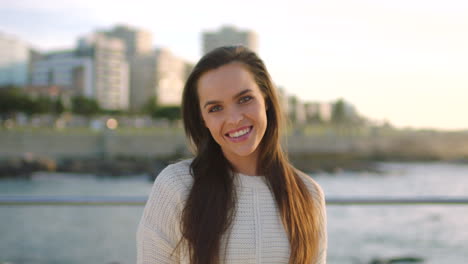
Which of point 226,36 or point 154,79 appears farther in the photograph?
point 226,36

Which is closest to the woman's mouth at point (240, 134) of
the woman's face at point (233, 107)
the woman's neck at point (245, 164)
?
the woman's face at point (233, 107)

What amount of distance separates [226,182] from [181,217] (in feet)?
0.57

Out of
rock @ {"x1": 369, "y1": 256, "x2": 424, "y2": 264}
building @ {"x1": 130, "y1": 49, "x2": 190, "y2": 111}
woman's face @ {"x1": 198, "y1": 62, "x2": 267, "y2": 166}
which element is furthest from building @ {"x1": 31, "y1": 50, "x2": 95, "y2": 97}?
woman's face @ {"x1": 198, "y1": 62, "x2": 267, "y2": 166}

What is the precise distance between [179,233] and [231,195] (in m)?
0.19

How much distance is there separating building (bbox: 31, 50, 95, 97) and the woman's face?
229ft

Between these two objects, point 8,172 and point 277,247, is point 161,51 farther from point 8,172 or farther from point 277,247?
point 277,247

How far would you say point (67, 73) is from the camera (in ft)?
234

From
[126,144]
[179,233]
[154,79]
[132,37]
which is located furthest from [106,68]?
[179,233]

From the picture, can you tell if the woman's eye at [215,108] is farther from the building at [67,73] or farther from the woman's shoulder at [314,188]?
the building at [67,73]

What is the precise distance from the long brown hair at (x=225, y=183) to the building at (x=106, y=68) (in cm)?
6956

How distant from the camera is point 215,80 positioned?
4.53 ft

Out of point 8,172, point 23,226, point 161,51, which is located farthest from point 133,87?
point 23,226

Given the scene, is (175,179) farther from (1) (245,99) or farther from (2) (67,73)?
(2) (67,73)

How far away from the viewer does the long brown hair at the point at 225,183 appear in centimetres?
135
